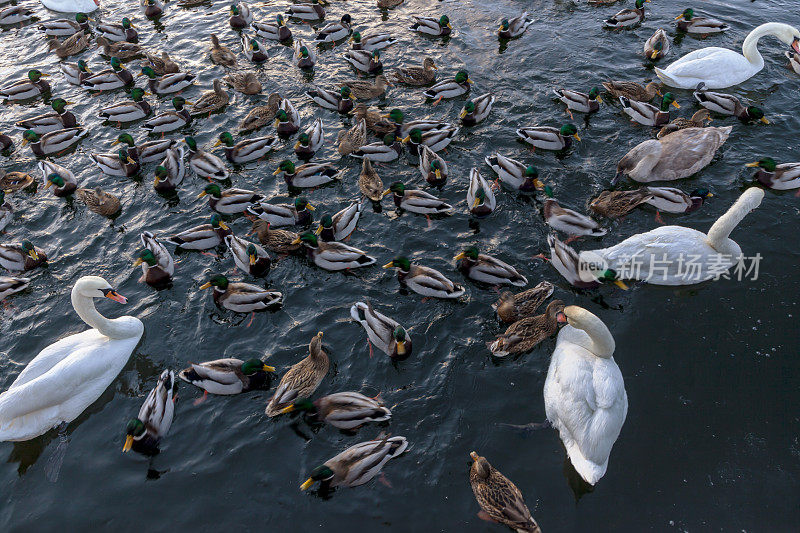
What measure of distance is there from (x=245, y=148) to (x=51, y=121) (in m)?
5.96

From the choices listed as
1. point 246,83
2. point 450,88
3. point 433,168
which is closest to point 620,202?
point 433,168

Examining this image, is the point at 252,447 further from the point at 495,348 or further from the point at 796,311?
the point at 796,311

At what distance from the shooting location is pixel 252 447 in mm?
8367

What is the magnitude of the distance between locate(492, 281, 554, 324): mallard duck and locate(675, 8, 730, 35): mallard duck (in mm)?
11634

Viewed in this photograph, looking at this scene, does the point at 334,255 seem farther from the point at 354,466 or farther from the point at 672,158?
the point at 672,158

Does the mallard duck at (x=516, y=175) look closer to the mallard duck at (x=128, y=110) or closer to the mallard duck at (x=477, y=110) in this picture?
the mallard duck at (x=477, y=110)

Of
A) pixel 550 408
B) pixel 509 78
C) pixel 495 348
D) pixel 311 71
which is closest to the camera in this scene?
pixel 550 408

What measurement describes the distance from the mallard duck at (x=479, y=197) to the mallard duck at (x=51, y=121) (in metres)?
11.3

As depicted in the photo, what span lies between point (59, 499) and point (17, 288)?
4.88 metres

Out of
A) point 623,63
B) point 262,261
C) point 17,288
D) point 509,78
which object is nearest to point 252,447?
point 262,261

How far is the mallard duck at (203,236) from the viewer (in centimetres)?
1144

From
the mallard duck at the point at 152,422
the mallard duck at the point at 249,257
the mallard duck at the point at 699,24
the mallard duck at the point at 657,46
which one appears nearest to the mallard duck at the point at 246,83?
the mallard duck at the point at 249,257

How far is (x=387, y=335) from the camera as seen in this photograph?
934 cm

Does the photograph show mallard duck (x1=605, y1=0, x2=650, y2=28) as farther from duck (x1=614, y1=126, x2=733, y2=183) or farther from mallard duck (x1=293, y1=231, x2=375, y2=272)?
mallard duck (x1=293, y1=231, x2=375, y2=272)
